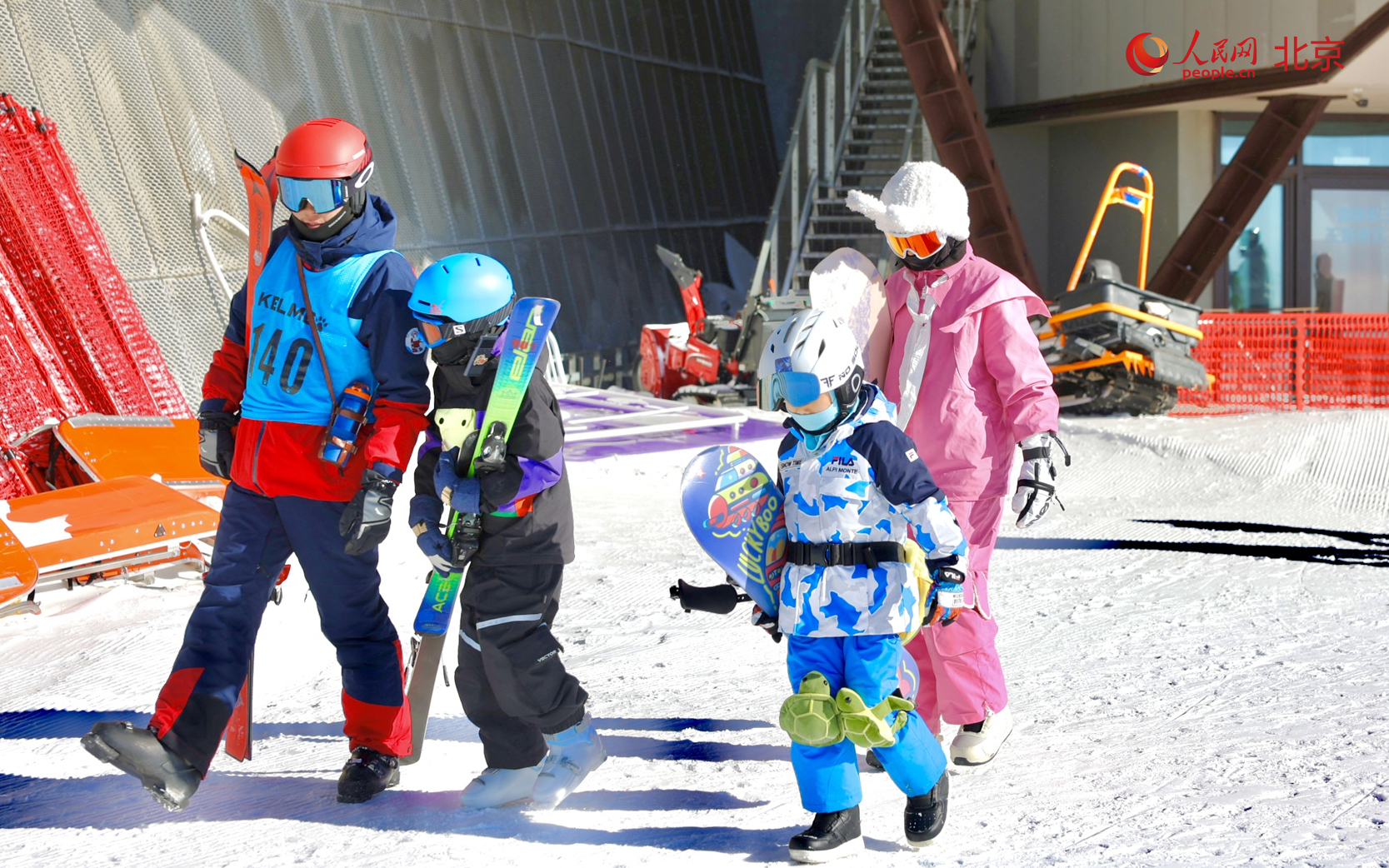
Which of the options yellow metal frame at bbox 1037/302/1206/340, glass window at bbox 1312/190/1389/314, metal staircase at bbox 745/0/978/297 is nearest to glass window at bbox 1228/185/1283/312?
glass window at bbox 1312/190/1389/314

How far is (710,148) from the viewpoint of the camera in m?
20.4

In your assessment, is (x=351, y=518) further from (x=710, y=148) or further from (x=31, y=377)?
(x=710, y=148)

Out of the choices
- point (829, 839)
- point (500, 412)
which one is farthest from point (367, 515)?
point (829, 839)

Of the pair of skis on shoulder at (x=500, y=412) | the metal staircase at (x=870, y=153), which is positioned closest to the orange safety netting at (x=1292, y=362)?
the metal staircase at (x=870, y=153)

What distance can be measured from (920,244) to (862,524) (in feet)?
3.36

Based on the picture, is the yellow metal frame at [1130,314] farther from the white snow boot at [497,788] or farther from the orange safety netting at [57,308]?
the white snow boot at [497,788]

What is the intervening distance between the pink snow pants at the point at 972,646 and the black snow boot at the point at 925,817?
1.96 feet

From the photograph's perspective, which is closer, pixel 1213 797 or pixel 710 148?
pixel 1213 797

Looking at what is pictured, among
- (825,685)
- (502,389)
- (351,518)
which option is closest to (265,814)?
(351,518)

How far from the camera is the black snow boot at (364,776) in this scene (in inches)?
129

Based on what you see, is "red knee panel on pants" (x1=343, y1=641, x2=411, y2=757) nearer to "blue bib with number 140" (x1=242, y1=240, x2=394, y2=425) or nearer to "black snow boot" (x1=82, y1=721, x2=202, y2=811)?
"black snow boot" (x1=82, y1=721, x2=202, y2=811)

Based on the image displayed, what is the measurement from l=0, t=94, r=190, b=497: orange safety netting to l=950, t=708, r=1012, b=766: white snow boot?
16.3 ft

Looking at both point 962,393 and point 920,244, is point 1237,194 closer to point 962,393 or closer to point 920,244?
point 920,244

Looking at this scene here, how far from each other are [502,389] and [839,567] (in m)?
0.90
